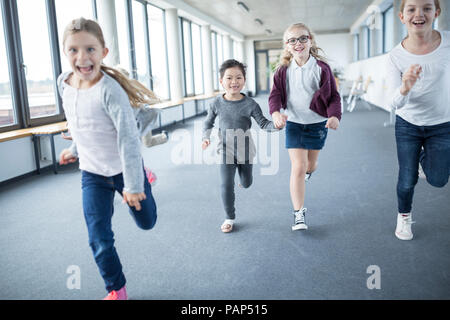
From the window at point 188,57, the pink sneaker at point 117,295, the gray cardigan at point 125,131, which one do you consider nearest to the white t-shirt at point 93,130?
the gray cardigan at point 125,131

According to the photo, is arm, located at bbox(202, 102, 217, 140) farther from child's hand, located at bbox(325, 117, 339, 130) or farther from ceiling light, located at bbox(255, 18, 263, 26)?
ceiling light, located at bbox(255, 18, 263, 26)

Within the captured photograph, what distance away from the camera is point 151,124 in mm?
1619

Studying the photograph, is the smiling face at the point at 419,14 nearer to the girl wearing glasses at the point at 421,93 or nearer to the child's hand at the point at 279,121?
the girl wearing glasses at the point at 421,93

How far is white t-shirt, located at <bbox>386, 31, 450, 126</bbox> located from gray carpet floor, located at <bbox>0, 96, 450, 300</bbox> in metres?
0.73

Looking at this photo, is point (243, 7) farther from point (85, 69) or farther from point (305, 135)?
point (85, 69)

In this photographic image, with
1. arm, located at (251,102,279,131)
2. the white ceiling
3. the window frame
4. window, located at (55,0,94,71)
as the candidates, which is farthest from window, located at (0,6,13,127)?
the white ceiling

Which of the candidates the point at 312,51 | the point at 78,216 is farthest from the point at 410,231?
the point at 78,216

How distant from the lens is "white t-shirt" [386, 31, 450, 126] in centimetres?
189

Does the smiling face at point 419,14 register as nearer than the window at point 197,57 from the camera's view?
Yes

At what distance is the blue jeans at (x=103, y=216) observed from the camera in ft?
4.96

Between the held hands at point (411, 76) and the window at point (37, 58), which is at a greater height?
the window at point (37, 58)

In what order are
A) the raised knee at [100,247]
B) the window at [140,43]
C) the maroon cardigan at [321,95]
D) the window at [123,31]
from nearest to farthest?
the raised knee at [100,247] → the maroon cardigan at [321,95] → the window at [123,31] → the window at [140,43]

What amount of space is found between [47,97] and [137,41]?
3101 millimetres

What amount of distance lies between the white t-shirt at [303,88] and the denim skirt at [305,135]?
0.03m
